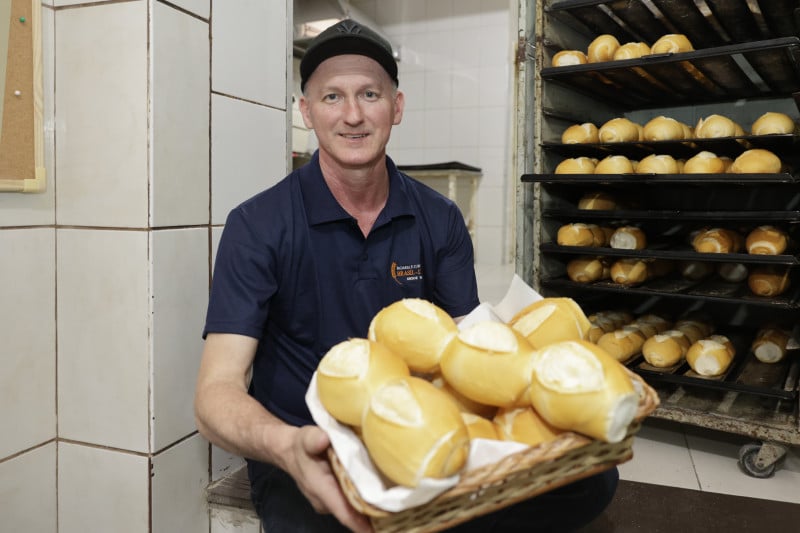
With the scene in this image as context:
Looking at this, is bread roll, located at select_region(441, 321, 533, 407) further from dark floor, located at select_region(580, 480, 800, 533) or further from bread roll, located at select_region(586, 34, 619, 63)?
bread roll, located at select_region(586, 34, 619, 63)

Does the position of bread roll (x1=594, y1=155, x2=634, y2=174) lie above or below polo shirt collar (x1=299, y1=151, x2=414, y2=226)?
above

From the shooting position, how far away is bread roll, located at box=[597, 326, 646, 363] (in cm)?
222

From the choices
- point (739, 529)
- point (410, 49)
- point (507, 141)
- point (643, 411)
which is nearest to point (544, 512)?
point (643, 411)

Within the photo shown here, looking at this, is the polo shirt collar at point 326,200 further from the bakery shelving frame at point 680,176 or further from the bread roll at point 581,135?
the bread roll at point 581,135

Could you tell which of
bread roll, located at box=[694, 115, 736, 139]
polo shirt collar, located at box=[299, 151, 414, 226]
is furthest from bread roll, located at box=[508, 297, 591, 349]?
bread roll, located at box=[694, 115, 736, 139]

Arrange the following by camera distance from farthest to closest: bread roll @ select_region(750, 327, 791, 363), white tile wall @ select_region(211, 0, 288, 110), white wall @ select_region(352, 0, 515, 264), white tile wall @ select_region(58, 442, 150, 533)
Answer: white wall @ select_region(352, 0, 515, 264)
bread roll @ select_region(750, 327, 791, 363)
white tile wall @ select_region(211, 0, 288, 110)
white tile wall @ select_region(58, 442, 150, 533)

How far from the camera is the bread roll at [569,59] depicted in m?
2.30

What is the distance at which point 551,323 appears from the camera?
2.96 feet

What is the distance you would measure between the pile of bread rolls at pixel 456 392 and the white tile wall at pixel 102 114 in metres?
0.84

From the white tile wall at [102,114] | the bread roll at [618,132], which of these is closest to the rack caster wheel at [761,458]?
the bread roll at [618,132]

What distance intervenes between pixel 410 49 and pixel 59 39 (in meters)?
5.11

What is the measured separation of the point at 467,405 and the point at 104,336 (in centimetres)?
100

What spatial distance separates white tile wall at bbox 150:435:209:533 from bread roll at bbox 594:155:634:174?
1594 mm

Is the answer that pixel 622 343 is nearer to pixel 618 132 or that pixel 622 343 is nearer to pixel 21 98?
pixel 618 132
